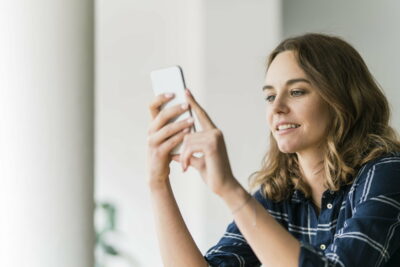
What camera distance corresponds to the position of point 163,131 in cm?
117

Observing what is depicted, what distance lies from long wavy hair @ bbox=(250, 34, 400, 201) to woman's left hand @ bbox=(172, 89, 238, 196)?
19.4 inches

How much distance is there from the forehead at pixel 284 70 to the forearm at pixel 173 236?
1.38 feet

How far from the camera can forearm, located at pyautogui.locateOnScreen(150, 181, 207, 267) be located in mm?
1396

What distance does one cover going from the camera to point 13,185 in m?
1.56

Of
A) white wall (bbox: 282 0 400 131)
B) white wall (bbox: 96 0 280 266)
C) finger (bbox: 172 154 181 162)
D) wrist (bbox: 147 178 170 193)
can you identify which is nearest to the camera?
finger (bbox: 172 154 181 162)

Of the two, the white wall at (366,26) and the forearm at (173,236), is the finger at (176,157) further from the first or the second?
the white wall at (366,26)

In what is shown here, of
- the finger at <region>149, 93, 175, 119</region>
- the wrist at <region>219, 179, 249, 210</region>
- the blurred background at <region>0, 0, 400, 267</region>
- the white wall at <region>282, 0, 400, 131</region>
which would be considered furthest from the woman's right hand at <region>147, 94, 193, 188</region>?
the white wall at <region>282, 0, 400, 131</region>

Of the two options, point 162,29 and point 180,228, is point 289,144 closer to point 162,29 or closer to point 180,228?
point 180,228

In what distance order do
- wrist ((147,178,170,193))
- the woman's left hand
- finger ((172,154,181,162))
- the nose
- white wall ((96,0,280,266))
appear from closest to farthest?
the woman's left hand, finger ((172,154,181,162)), wrist ((147,178,170,193)), the nose, white wall ((96,0,280,266))

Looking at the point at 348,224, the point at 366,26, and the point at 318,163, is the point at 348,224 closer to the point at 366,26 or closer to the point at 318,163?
the point at 318,163

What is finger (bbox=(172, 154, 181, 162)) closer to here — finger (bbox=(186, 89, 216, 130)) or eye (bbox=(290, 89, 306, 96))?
finger (bbox=(186, 89, 216, 130))

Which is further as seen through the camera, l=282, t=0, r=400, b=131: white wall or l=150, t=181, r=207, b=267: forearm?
l=282, t=0, r=400, b=131: white wall

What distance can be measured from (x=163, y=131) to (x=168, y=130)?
0.5 inches

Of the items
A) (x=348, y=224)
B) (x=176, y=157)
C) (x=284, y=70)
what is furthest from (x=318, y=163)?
(x=176, y=157)
